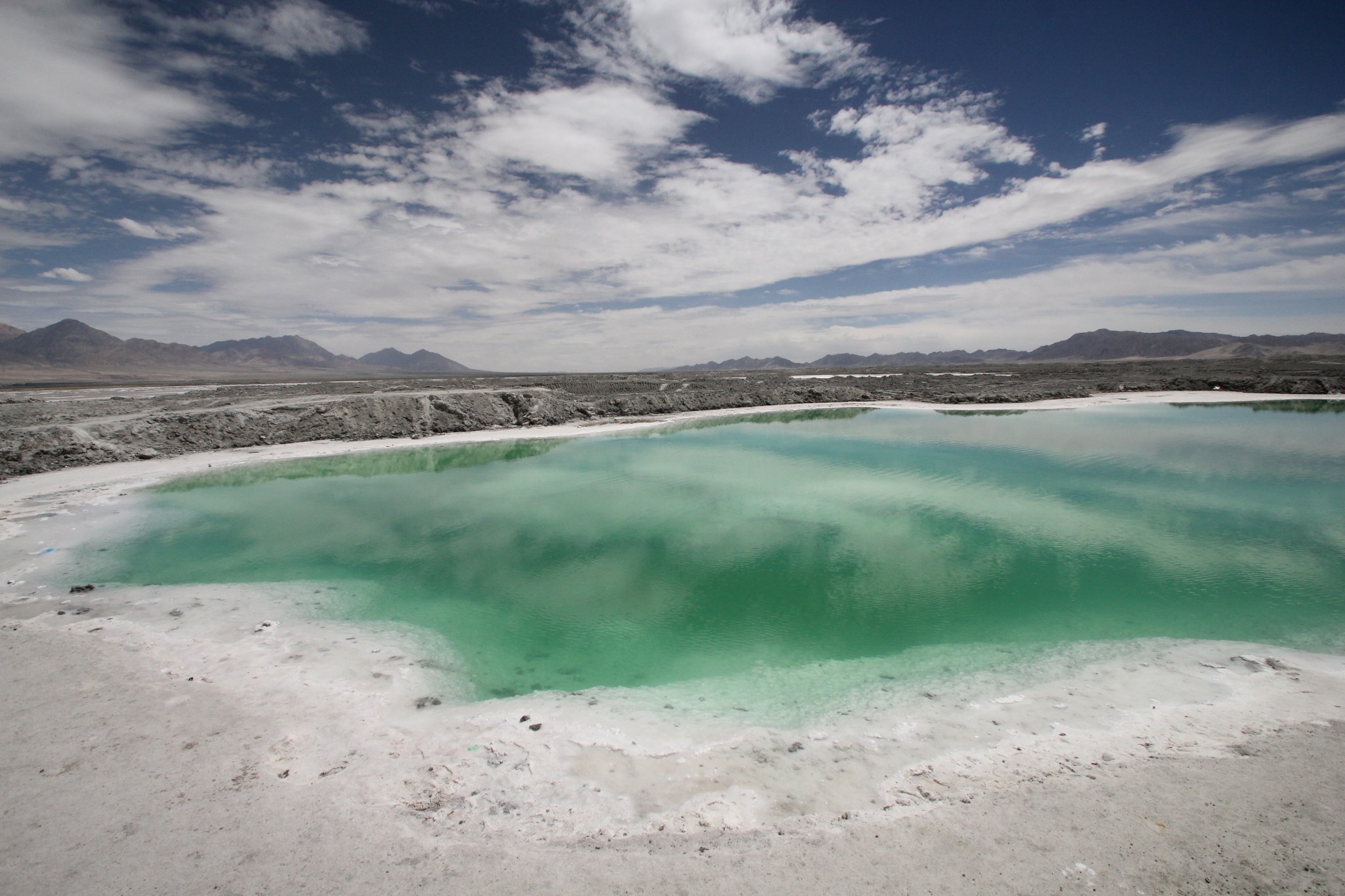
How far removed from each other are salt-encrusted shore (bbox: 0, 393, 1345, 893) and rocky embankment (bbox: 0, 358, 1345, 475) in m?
19.9

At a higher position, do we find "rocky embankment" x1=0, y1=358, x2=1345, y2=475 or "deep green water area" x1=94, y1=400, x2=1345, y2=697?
"rocky embankment" x1=0, y1=358, x2=1345, y2=475

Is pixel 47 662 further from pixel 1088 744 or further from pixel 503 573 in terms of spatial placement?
pixel 1088 744

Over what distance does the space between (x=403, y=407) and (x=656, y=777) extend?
2924 cm

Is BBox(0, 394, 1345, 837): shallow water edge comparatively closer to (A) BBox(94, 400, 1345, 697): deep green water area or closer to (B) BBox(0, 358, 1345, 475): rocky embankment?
(A) BBox(94, 400, 1345, 697): deep green water area

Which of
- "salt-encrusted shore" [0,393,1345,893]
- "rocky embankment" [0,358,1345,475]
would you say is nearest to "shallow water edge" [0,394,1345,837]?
"salt-encrusted shore" [0,393,1345,893]

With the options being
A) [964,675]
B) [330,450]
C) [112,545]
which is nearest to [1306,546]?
[964,675]

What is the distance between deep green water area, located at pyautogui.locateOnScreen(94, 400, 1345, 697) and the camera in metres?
7.69

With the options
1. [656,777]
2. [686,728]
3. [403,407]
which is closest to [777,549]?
[686,728]

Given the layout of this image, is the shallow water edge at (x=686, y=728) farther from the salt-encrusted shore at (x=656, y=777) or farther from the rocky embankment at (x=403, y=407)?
the rocky embankment at (x=403, y=407)

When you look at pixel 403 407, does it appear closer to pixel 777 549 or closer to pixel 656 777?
pixel 777 549

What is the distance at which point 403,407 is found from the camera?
2958cm

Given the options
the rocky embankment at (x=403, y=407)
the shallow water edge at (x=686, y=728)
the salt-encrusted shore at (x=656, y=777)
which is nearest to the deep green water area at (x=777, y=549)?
the shallow water edge at (x=686, y=728)

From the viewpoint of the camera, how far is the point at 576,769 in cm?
491

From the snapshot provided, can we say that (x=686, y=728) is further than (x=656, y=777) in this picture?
Yes
